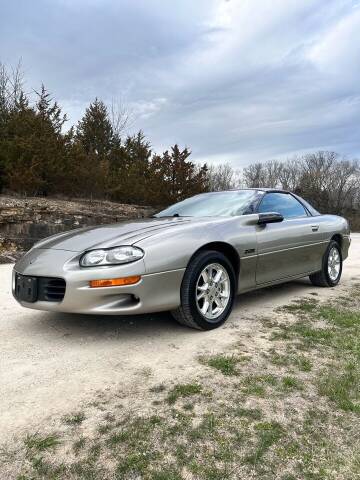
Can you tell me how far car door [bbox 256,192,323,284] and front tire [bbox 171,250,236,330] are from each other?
51 cm

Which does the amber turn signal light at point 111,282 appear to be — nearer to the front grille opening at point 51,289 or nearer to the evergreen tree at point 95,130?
the front grille opening at point 51,289

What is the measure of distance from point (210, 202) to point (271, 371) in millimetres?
2208

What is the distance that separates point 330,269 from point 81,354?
144 inches

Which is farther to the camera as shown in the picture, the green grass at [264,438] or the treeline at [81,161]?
the treeline at [81,161]

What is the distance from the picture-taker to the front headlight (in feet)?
9.41

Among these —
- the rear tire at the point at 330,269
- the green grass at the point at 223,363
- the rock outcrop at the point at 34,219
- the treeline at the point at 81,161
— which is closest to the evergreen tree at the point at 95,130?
the treeline at the point at 81,161

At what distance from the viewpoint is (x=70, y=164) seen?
13.6 m

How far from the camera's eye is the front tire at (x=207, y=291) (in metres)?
3.10

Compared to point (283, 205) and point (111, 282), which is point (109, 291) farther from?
point (283, 205)

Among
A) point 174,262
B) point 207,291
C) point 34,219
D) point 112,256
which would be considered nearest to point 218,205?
point 207,291

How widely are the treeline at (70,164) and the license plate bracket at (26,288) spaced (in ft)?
30.3

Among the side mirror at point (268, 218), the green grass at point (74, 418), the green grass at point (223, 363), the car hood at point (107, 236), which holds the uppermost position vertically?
the side mirror at point (268, 218)

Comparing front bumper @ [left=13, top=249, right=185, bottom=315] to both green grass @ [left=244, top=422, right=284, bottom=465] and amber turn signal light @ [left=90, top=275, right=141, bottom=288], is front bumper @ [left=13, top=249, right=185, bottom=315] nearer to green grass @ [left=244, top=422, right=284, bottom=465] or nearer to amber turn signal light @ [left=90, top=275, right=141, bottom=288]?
amber turn signal light @ [left=90, top=275, right=141, bottom=288]

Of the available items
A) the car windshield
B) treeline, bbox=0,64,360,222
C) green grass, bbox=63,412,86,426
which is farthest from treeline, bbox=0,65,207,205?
green grass, bbox=63,412,86,426
